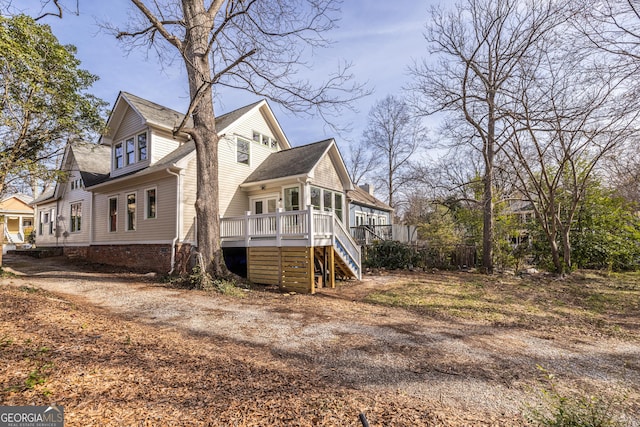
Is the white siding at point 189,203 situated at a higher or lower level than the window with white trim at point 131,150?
lower

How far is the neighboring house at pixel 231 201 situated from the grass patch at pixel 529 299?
8.77ft

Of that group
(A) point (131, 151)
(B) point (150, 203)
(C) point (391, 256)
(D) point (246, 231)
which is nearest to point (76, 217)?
(A) point (131, 151)

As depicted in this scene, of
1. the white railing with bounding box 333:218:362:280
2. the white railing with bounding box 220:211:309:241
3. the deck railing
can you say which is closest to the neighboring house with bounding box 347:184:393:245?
the white railing with bounding box 333:218:362:280

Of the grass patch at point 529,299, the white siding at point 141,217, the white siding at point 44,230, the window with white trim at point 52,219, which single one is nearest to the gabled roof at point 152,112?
the white siding at point 141,217

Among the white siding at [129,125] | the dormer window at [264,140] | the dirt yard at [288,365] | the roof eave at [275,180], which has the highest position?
the white siding at [129,125]

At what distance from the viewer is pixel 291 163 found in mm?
13523

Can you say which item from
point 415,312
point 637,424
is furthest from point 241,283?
point 637,424

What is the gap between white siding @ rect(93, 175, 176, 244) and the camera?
12.1 m

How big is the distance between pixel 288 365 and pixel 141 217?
1208cm

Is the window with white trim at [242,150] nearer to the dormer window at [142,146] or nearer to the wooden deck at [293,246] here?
the wooden deck at [293,246]

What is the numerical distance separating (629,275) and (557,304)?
7661 mm

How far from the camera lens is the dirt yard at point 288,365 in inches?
107

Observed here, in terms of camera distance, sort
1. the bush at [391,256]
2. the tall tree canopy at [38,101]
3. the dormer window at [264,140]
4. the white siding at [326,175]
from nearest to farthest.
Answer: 1. the tall tree canopy at [38,101]
2. the white siding at [326,175]
3. the bush at [391,256]
4. the dormer window at [264,140]

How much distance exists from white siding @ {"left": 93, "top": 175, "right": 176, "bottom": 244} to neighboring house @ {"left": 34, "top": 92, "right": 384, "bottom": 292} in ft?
0.14
